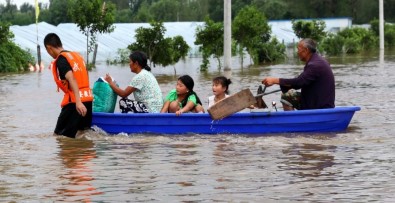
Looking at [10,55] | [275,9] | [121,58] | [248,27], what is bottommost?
[121,58]

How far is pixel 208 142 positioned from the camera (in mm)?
12008

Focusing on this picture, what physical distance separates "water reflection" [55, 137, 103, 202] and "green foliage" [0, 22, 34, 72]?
936 inches

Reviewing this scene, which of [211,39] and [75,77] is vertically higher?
[75,77]

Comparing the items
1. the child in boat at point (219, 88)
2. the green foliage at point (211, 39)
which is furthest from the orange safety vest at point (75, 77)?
the green foliage at point (211, 39)

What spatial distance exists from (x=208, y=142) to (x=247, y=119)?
802 mm

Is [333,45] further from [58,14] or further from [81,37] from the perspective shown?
[58,14]

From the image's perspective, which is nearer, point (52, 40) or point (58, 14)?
point (52, 40)

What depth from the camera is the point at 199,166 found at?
9805 millimetres

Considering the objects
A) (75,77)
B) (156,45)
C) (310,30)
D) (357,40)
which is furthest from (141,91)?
(357,40)

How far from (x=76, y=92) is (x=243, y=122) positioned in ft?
7.56

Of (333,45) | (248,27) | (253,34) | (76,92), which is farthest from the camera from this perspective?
(333,45)

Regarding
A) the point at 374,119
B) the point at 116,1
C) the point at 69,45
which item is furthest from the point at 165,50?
the point at 116,1

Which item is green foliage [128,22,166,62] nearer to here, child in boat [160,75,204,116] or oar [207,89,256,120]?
child in boat [160,75,204,116]

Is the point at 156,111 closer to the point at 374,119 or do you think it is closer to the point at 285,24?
the point at 374,119
